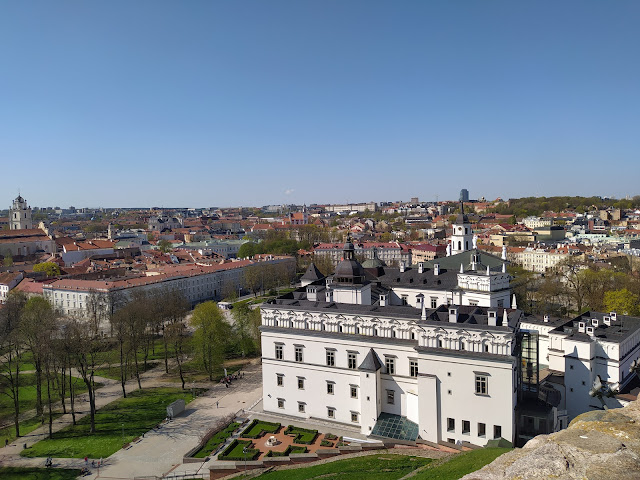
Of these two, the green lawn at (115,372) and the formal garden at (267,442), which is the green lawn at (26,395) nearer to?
the green lawn at (115,372)

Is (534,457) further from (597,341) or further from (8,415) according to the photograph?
(8,415)

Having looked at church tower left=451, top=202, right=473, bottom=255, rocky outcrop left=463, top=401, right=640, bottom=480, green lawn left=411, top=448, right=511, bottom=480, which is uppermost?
church tower left=451, top=202, right=473, bottom=255

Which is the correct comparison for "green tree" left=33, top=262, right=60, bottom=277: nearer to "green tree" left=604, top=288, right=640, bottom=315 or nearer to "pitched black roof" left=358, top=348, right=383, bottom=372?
"pitched black roof" left=358, top=348, right=383, bottom=372

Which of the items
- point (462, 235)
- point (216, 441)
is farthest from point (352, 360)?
point (462, 235)

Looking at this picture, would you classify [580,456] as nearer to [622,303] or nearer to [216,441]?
[216,441]

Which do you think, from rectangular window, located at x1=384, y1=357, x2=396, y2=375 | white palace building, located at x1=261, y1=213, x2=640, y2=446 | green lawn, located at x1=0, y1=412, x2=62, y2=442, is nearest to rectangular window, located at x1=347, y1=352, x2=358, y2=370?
white palace building, located at x1=261, y1=213, x2=640, y2=446

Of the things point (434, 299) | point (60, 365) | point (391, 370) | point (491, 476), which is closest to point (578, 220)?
point (434, 299)
